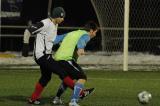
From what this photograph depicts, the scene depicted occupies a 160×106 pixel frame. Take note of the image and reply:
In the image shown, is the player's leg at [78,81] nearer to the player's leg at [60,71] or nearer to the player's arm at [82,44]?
the player's leg at [60,71]

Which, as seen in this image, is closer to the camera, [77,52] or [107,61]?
[77,52]

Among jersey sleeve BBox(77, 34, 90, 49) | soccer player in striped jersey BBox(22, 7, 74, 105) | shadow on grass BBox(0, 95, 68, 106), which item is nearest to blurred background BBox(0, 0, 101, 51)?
shadow on grass BBox(0, 95, 68, 106)

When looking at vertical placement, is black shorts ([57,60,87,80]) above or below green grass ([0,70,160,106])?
above

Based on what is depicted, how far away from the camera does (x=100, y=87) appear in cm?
1606

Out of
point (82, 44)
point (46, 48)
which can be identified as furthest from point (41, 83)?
point (82, 44)

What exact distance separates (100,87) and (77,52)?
4168mm

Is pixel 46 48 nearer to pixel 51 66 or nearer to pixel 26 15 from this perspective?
pixel 51 66

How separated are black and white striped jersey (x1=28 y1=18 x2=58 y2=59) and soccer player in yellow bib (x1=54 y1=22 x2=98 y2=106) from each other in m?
0.24

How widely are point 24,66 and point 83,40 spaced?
1155 cm

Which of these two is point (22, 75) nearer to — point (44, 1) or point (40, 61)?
point (40, 61)

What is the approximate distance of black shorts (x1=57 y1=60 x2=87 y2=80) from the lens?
474 inches

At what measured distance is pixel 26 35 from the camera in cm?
2545

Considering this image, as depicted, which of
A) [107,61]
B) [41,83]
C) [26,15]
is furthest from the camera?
[26,15]

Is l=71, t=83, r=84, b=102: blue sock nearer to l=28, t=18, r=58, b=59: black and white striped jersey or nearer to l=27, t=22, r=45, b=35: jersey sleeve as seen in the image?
l=28, t=18, r=58, b=59: black and white striped jersey
